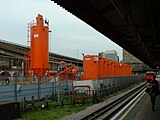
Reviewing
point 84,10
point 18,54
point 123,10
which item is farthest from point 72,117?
point 18,54

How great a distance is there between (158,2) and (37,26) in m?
Answer: 16.0

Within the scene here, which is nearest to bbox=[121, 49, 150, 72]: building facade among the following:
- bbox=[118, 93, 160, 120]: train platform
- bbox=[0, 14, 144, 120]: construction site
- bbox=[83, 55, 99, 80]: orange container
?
bbox=[0, 14, 144, 120]: construction site

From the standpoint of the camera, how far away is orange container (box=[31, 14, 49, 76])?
2455 cm

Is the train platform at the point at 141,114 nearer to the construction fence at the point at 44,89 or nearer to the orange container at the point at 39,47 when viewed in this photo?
the construction fence at the point at 44,89

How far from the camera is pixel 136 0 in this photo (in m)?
10.2

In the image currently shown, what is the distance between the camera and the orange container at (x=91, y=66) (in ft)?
85.7

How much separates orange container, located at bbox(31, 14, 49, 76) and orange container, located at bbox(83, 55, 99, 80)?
4.09 meters

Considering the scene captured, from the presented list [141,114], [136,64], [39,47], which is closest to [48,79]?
[39,47]

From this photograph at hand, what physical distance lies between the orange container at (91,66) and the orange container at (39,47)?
4092mm

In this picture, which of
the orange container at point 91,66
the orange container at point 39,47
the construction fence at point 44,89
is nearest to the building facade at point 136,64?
the construction fence at point 44,89

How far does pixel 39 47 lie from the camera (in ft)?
80.5

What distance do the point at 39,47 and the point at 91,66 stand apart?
211 inches

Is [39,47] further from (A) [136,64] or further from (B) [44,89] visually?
(A) [136,64]

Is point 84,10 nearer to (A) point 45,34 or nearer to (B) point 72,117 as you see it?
(B) point 72,117
